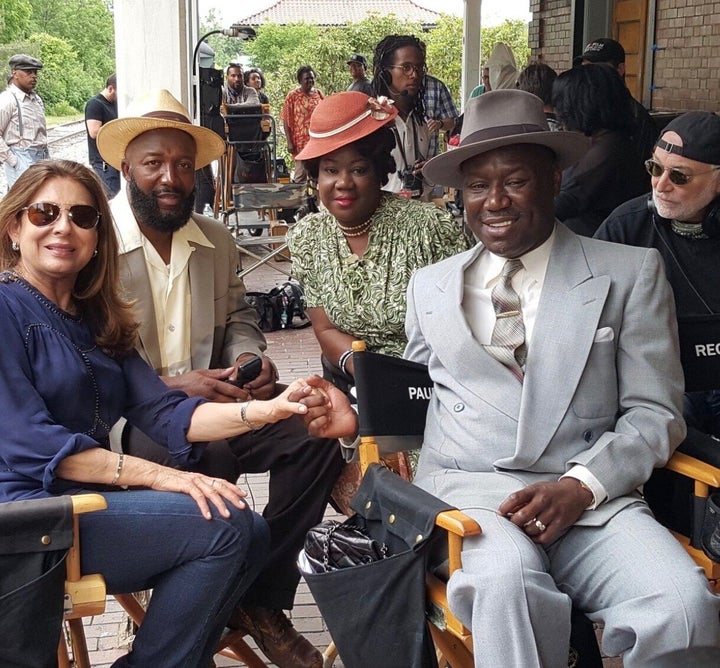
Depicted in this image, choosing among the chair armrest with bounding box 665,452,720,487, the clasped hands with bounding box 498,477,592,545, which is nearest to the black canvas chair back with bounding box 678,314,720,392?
the chair armrest with bounding box 665,452,720,487

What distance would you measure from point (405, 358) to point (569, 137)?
2.71 ft

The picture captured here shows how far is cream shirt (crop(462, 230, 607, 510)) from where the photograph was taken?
9.80ft

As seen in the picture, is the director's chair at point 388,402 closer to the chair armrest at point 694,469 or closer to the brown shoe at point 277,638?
the brown shoe at point 277,638

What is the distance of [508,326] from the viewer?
9.74ft

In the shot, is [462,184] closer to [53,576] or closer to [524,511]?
[524,511]

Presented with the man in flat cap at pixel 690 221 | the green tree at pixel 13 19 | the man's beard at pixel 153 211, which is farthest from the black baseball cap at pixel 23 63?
the green tree at pixel 13 19

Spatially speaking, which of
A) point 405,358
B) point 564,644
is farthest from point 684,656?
point 405,358

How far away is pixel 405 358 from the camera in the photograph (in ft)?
10.5

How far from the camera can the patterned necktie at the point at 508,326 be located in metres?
2.94

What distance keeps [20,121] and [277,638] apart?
9090 millimetres

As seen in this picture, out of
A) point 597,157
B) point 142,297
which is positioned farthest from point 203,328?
point 597,157

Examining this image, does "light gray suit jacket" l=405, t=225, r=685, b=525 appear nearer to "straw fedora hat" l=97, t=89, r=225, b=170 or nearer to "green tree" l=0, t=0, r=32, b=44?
"straw fedora hat" l=97, t=89, r=225, b=170

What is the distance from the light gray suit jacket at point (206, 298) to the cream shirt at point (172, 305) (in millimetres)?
19

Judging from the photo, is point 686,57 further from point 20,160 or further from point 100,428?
point 100,428
